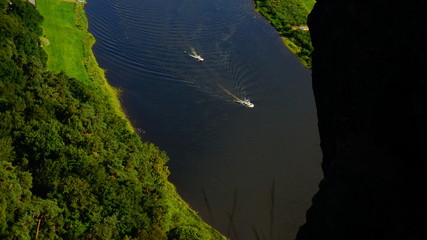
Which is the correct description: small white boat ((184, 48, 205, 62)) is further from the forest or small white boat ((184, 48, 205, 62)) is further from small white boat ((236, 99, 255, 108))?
the forest

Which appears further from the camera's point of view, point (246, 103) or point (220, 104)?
point (220, 104)

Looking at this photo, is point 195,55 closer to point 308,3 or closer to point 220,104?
point 220,104

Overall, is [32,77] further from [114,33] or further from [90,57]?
[114,33]

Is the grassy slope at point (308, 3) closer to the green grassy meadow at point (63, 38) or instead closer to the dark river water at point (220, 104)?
the dark river water at point (220, 104)

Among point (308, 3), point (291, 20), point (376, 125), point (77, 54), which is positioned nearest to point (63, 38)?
point (77, 54)

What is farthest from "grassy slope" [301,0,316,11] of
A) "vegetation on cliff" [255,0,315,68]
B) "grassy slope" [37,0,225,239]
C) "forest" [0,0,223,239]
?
"forest" [0,0,223,239]

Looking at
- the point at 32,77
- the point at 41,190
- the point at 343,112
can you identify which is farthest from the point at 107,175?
the point at 343,112
